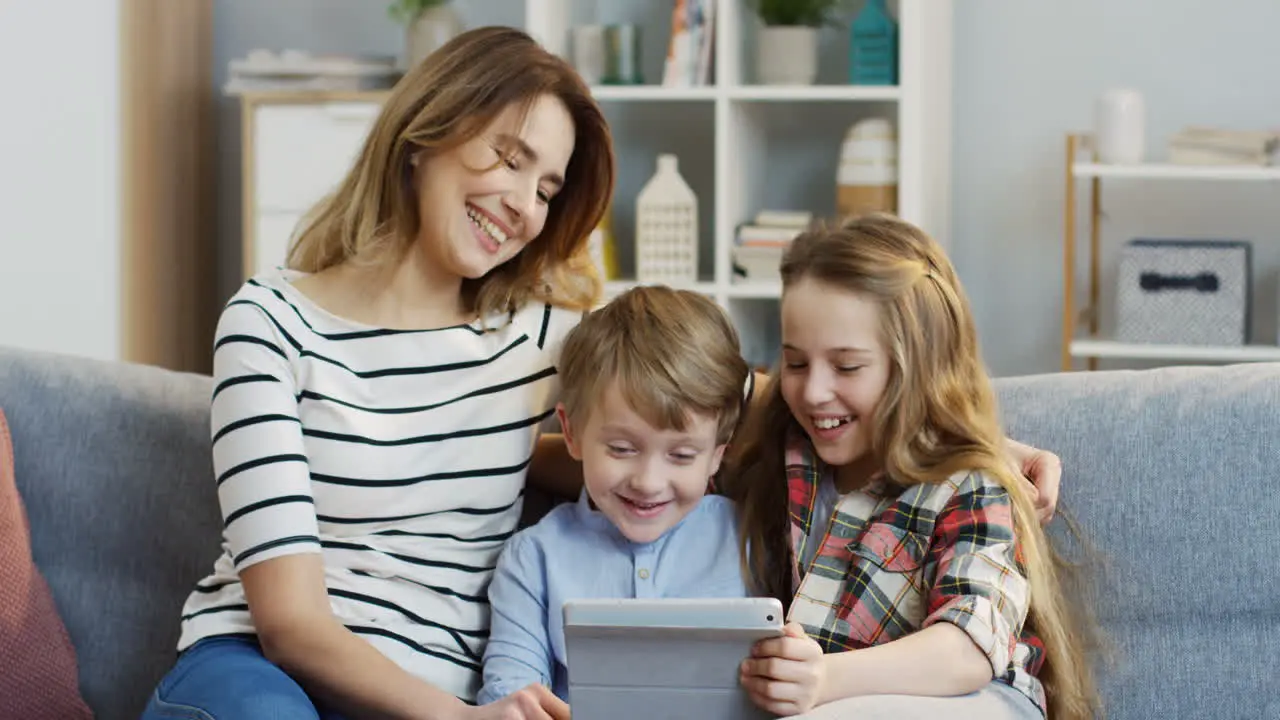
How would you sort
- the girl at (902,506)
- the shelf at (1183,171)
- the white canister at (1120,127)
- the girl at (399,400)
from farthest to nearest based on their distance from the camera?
the white canister at (1120,127) < the shelf at (1183,171) < the girl at (399,400) < the girl at (902,506)

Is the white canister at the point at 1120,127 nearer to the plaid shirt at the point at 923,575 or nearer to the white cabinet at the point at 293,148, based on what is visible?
the white cabinet at the point at 293,148

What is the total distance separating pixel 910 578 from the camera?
1435 mm

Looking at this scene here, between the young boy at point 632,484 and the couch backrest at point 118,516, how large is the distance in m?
0.44

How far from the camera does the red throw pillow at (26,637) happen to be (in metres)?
1.59

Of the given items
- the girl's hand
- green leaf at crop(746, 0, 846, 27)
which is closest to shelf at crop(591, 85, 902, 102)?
green leaf at crop(746, 0, 846, 27)

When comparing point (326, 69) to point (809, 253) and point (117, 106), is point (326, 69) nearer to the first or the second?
point (117, 106)

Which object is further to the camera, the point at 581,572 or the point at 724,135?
the point at 724,135

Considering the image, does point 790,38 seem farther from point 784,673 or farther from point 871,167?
point 784,673

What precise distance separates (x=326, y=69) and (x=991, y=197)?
1722mm

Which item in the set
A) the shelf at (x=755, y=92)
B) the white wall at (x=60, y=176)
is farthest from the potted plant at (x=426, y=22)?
the white wall at (x=60, y=176)

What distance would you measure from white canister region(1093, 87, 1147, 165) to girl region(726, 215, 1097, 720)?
1962mm

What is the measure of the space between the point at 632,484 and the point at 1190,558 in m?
0.61

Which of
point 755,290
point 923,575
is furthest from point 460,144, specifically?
point 755,290

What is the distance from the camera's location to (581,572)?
1.54 metres
